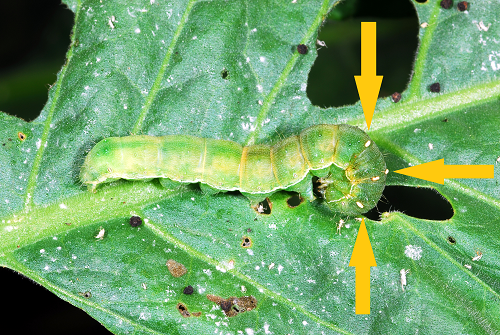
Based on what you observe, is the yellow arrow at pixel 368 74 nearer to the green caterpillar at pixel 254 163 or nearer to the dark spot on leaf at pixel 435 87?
the green caterpillar at pixel 254 163

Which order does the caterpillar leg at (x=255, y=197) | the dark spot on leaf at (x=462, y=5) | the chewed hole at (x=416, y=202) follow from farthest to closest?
the chewed hole at (x=416, y=202) < the dark spot on leaf at (x=462, y=5) < the caterpillar leg at (x=255, y=197)

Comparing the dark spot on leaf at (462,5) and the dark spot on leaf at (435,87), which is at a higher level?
the dark spot on leaf at (462,5)

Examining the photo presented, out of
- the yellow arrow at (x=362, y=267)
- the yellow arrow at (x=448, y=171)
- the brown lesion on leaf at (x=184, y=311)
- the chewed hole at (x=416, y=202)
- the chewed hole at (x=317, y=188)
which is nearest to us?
the brown lesion on leaf at (x=184, y=311)

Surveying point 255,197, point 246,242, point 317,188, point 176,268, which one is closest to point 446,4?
point 317,188

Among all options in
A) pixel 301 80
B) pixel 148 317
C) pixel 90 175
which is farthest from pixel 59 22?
pixel 148 317

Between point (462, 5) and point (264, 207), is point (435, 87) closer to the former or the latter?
point (462, 5)

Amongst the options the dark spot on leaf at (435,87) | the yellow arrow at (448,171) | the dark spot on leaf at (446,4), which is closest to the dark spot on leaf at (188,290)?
the yellow arrow at (448,171)
